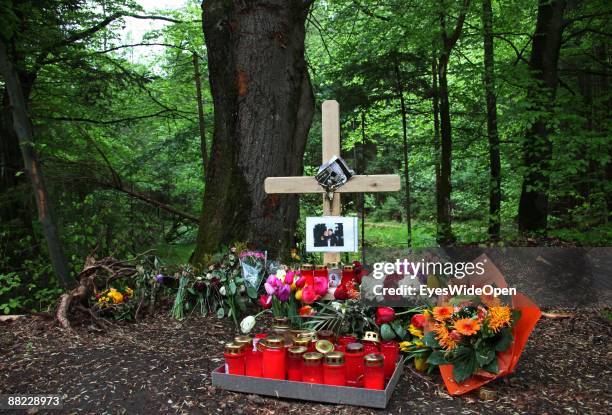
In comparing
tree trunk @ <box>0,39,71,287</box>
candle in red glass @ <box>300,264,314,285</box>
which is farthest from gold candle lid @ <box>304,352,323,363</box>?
tree trunk @ <box>0,39,71,287</box>

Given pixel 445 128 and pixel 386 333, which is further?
pixel 445 128

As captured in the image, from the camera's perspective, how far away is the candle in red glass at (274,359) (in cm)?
260

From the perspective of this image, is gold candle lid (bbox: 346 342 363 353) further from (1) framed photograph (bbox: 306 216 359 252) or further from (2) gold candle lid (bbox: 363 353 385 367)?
(1) framed photograph (bbox: 306 216 359 252)

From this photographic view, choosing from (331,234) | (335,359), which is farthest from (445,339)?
(331,234)

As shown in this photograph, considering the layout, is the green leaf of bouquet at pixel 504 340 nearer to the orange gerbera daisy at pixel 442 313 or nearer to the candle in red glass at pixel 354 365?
the orange gerbera daisy at pixel 442 313

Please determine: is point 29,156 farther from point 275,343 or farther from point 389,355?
point 389,355

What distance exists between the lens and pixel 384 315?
2.97 meters

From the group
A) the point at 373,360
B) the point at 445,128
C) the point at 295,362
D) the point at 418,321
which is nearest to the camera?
the point at 373,360

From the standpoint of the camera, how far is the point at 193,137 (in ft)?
33.9

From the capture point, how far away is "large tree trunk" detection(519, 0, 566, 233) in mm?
6785

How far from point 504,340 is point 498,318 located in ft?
0.43

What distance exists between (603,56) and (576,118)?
3.93 m

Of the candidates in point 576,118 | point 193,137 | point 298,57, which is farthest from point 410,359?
point 193,137

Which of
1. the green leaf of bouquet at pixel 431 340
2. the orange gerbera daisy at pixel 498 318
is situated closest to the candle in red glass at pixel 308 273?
the green leaf of bouquet at pixel 431 340
